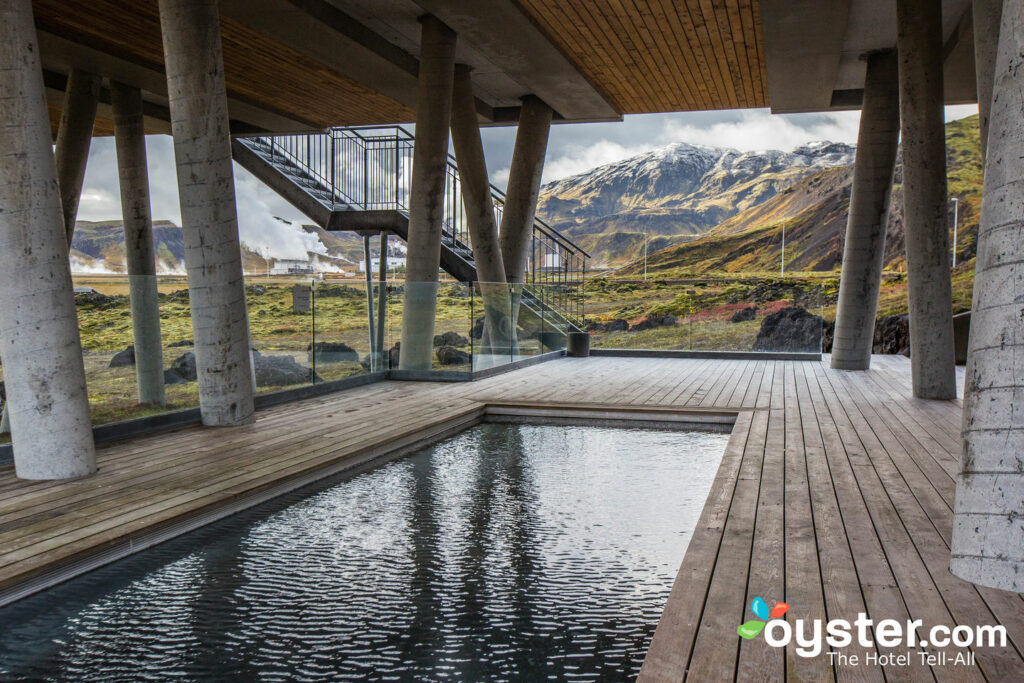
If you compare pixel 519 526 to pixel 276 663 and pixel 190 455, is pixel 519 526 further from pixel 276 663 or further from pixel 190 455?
Answer: pixel 190 455

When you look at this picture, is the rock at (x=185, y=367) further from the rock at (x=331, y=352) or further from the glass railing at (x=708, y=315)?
the glass railing at (x=708, y=315)

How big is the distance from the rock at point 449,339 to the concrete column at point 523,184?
13.3ft

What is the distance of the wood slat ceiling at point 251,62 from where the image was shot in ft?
33.3

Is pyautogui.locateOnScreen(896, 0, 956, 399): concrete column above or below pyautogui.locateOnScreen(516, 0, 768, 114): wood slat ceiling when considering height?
below

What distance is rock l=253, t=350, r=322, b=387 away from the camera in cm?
873

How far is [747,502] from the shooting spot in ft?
15.8

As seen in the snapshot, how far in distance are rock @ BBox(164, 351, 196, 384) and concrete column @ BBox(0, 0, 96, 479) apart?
74.6 inches

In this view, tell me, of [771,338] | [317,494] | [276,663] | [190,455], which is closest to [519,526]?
[317,494]

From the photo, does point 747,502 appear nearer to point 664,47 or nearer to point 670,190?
point 664,47

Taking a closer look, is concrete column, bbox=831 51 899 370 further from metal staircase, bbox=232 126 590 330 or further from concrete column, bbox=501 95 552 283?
concrete column, bbox=501 95 552 283

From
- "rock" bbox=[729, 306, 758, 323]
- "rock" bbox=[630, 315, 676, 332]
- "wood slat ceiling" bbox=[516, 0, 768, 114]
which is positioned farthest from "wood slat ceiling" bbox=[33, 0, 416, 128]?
"rock" bbox=[729, 306, 758, 323]

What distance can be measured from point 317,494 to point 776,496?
294cm

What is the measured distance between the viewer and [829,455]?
623 centimetres

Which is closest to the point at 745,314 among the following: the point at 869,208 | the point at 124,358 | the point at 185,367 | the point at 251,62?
the point at 869,208
